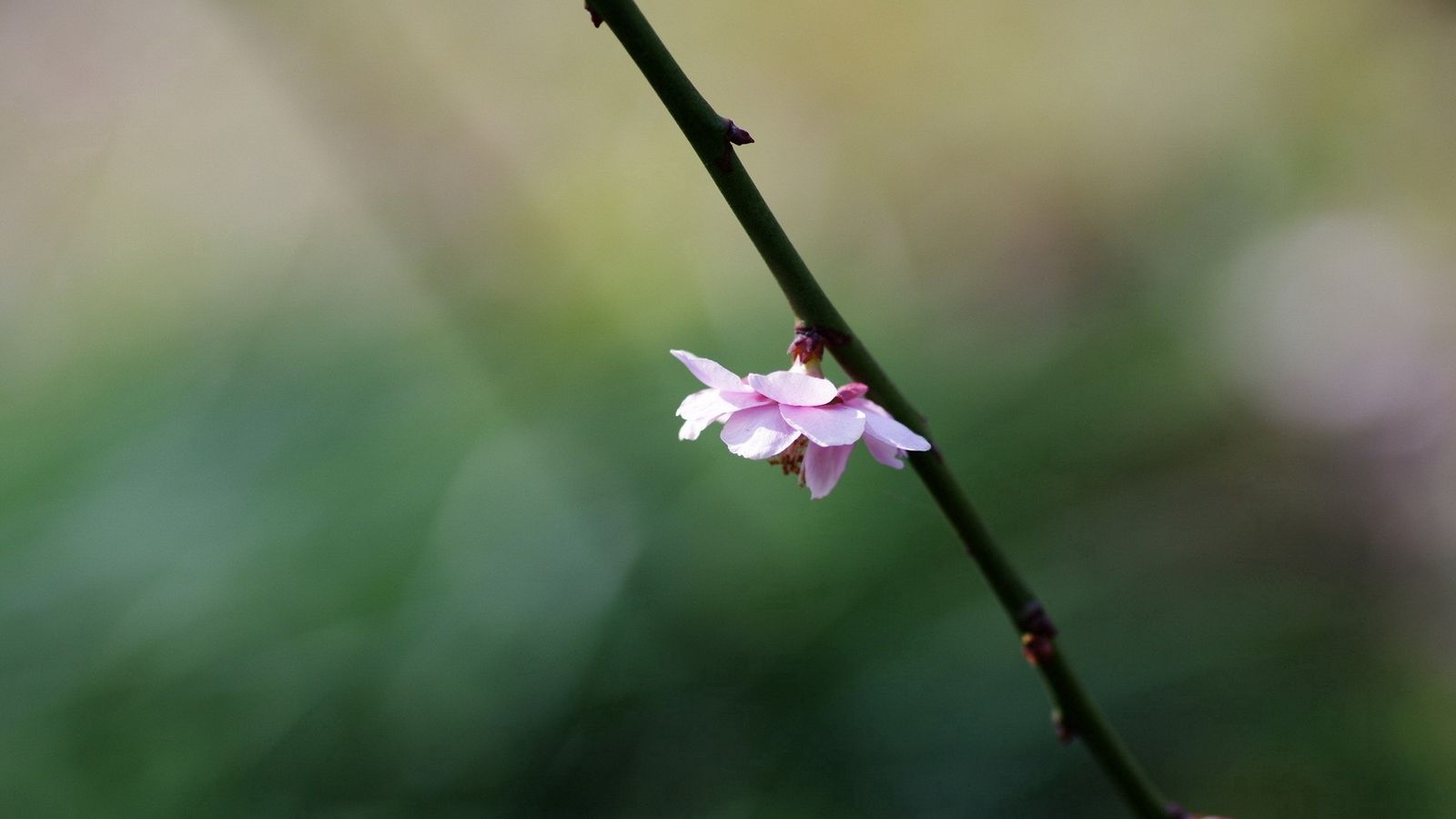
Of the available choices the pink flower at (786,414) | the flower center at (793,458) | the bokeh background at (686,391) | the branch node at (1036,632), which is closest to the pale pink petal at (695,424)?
the pink flower at (786,414)

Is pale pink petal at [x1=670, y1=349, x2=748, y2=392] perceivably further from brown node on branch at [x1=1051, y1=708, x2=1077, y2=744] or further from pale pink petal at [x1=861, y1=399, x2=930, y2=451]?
brown node on branch at [x1=1051, y1=708, x2=1077, y2=744]

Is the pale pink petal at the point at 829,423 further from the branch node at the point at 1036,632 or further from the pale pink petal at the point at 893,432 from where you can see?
the branch node at the point at 1036,632

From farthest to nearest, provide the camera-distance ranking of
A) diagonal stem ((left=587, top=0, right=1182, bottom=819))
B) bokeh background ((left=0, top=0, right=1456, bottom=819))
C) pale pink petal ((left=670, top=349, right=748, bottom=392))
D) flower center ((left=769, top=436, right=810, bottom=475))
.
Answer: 1. bokeh background ((left=0, top=0, right=1456, bottom=819))
2. flower center ((left=769, top=436, right=810, bottom=475))
3. pale pink petal ((left=670, top=349, right=748, bottom=392))
4. diagonal stem ((left=587, top=0, right=1182, bottom=819))

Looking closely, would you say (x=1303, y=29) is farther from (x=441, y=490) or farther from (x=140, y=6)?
(x=140, y=6)

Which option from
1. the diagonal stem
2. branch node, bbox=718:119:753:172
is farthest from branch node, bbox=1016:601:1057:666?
branch node, bbox=718:119:753:172

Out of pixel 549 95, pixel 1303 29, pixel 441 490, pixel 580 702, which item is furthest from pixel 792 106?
pixel 580 702

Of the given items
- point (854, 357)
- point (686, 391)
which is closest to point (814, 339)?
point (854, 357)
